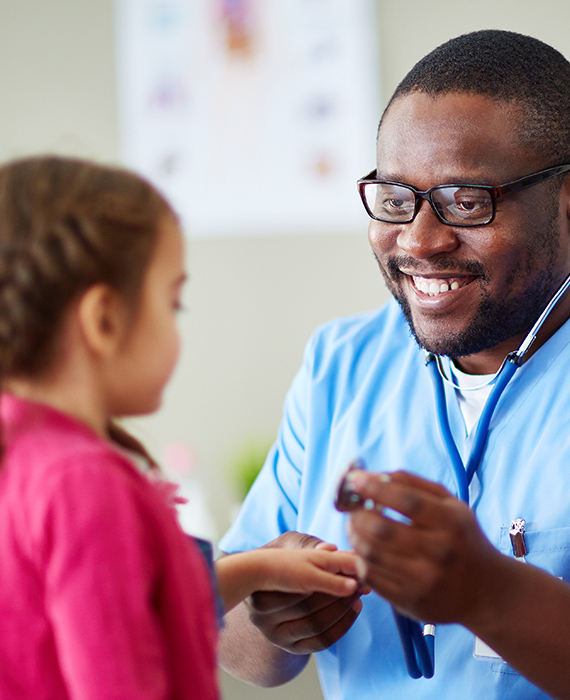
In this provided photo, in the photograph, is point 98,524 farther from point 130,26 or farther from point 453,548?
point 130,26

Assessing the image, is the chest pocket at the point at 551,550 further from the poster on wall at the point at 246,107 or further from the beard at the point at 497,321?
the poster on wall at the point at 246,107

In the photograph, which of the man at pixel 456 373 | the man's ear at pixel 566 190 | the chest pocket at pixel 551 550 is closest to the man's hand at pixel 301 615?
the man at pixel 456 373

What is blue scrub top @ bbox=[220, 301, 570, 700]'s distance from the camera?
0.97 metres

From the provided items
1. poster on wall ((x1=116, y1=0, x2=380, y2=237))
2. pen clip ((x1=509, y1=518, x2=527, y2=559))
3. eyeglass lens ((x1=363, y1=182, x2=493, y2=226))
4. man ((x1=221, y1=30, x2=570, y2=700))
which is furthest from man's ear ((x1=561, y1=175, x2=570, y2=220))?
Answer: poster on wall ((x1=116, y1=0, x2=380, y2=237))

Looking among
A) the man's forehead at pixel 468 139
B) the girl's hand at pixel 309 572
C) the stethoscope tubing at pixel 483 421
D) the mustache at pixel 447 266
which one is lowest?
the girl's hand at pixel 309 572

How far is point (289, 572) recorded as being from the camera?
87 centimetres

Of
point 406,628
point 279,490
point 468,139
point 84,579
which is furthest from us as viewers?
point 279,490

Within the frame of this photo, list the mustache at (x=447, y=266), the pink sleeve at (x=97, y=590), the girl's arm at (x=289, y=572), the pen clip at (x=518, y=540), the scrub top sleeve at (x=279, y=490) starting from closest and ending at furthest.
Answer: the pink sleeve at (x=97, y=590) → the girl's arm at (x=289, y=572) → the pen clip at (x=518, y=540) → the mustache at (x=447, y=266) → the scrub top sleeve at (x=279, y=490)

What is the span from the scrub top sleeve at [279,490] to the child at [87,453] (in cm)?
62

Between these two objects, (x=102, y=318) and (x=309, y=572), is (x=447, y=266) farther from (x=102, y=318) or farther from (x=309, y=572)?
(x=102, y=318)

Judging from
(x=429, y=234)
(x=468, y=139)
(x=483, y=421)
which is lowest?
(x=483, y=421)

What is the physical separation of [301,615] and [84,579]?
0.45 metres

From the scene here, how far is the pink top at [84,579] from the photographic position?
51 centimetres

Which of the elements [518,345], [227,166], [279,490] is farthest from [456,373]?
[227,166]
